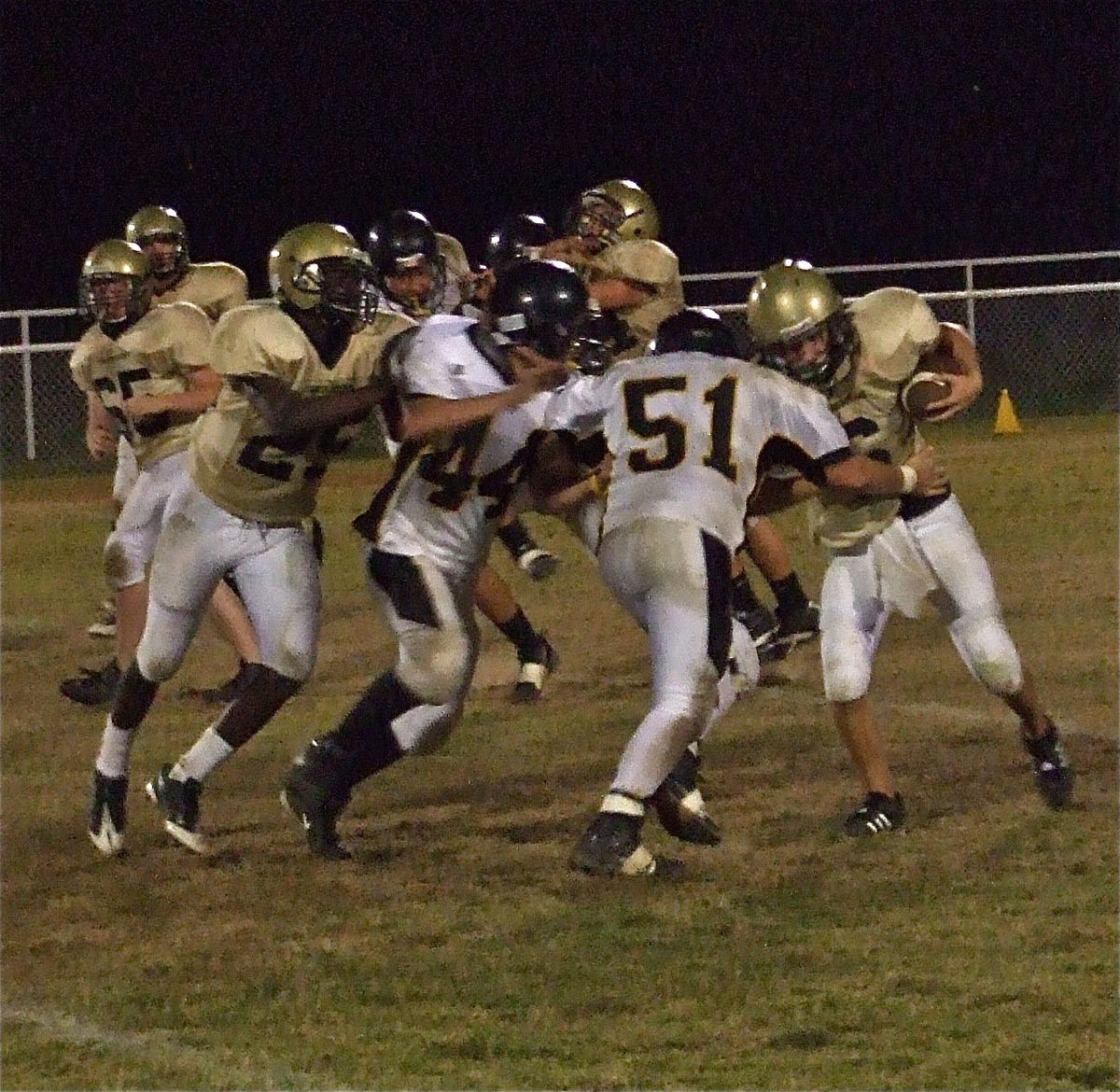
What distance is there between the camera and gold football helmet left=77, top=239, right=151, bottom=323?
7207 millimetres

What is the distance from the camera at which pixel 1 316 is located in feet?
59.0

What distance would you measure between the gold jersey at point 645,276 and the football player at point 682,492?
215 cm

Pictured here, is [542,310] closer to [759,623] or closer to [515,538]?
[759,623]

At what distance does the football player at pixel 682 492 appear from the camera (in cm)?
520

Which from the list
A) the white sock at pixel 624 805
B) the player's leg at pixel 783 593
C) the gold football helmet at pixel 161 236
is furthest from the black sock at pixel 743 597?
the white sock at pixel 624 805

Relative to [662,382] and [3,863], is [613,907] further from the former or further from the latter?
[3,863]

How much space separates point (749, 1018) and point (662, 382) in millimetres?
1592

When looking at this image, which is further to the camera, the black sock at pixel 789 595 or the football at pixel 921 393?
the black sock at pixel 789 595

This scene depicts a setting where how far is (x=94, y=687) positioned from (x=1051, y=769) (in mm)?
3758

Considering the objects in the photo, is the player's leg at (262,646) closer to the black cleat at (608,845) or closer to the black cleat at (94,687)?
the black cleat at (608,845)

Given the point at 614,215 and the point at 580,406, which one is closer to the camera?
the point at 580,406

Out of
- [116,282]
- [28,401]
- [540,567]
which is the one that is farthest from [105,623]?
[28,401]

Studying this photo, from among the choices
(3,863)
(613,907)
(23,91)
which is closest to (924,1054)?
(613,907)

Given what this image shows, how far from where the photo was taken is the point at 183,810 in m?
6.01
